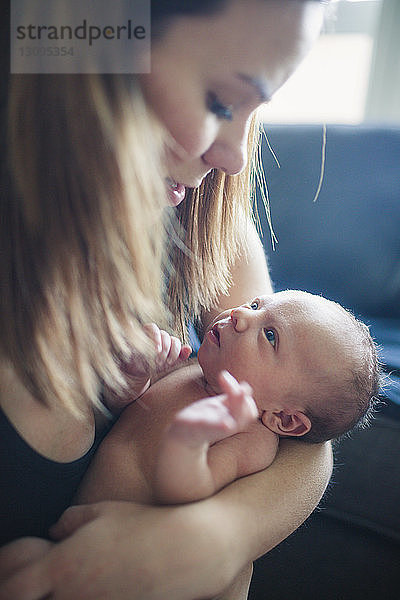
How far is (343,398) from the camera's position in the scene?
2.61 feet

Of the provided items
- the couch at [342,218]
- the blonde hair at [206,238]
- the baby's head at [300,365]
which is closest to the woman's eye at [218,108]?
the blonde hair at [206,238]

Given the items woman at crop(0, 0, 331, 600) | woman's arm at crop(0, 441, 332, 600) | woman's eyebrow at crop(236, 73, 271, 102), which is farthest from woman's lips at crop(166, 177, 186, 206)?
woman's arm at crop(0, 441, 332, 600)

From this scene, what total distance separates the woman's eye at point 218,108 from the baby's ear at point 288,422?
0.45 metres

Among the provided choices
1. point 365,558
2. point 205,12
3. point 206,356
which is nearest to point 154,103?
point 205,12

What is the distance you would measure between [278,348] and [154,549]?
1.17ft

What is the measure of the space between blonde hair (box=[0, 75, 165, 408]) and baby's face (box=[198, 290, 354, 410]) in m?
0.22

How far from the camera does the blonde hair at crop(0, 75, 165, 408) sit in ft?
1.64

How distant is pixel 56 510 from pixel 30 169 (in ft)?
1.41

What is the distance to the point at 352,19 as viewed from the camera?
6.64 ft

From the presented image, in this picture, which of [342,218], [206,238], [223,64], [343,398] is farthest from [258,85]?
[342,218]

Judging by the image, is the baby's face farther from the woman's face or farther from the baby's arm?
the woman's face

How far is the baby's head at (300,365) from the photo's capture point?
79cm

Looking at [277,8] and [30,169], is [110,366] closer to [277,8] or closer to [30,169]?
[30,169]

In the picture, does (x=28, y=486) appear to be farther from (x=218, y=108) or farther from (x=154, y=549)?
(x=218, y=108)
